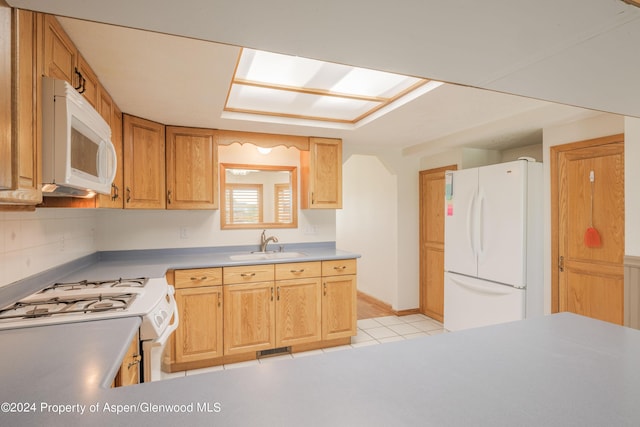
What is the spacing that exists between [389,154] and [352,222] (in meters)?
1.60

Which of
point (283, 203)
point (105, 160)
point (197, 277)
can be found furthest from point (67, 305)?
point (283, 203)

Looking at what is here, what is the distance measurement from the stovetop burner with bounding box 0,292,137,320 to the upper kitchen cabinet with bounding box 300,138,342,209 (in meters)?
2.08

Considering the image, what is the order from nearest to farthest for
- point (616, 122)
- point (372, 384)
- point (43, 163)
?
point (372, 384) < point (43, 163) < point (616, 122)

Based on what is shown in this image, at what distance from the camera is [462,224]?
3270 millimetres

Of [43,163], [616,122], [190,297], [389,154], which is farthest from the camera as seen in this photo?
[389,154]

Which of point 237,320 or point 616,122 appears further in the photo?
point 237,320

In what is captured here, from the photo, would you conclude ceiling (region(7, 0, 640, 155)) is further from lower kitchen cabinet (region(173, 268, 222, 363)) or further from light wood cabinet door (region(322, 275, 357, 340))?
light wood cabinet door (region(322, 275, 357, 340))

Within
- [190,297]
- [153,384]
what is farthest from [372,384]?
[190,297]

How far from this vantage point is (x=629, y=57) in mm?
692

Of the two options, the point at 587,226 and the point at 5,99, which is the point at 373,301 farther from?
the point at 5,99

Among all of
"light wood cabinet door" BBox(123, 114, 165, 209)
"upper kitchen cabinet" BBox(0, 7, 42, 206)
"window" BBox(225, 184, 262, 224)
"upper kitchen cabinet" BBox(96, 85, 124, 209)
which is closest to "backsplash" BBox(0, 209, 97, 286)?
"upper kitchen cabinet" BBox(96, 85, 124, 209)

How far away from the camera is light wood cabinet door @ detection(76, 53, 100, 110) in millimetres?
1614

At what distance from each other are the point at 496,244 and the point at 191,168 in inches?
112

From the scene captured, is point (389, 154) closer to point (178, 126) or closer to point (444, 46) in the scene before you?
point (178, 126)
